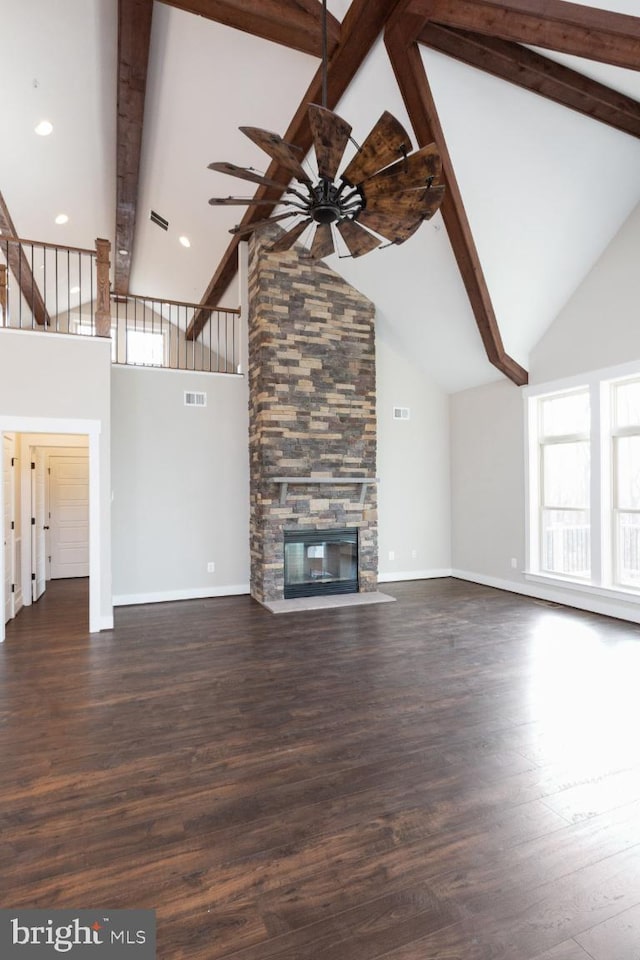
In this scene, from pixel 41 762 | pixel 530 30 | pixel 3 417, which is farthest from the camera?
pixel 3 417

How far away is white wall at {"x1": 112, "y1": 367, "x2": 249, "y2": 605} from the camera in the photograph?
621cm

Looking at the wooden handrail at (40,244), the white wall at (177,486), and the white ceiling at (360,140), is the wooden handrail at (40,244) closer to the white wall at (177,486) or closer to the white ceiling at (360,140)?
the white ceiling at (360,140)

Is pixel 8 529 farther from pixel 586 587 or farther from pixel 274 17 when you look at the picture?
pixel 586 587

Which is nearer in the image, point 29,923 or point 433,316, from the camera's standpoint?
Result: point 29,923

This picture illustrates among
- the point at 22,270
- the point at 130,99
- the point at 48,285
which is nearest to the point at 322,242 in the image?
the point at 130,99

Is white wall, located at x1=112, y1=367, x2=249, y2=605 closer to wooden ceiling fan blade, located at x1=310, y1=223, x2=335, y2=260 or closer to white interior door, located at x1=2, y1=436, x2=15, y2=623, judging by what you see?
white interior door, located at x1=2, y1=436, x2=15, y2=623

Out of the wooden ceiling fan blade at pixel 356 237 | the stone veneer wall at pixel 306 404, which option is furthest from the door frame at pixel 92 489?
the wooden ceiling fan blade at pixel 356 237

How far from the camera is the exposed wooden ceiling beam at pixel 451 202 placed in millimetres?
3869

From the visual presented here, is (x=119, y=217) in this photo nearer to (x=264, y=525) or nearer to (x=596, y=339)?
(x=264, y=525)

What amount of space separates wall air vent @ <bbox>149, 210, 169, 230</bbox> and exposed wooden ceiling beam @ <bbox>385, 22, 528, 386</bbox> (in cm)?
401

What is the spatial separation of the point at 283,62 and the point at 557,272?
3423 millimetres

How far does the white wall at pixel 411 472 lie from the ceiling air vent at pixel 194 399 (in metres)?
2.57

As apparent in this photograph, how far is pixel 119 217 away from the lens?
6.81 m

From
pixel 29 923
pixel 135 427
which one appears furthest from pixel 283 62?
pixel 29 923
